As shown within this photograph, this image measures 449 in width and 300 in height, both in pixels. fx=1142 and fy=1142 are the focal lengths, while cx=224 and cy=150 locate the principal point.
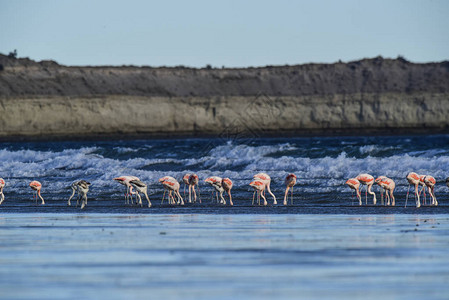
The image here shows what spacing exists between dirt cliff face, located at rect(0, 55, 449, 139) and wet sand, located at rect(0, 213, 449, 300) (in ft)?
258

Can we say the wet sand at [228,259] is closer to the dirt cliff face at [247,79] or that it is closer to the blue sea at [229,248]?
the blue sea at [229,248]

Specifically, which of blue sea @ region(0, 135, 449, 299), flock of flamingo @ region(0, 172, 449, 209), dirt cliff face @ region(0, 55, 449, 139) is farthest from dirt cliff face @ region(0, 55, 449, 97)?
flock of flamingo @ region(0, 172, 449, 209)

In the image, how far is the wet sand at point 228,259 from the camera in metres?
12.0

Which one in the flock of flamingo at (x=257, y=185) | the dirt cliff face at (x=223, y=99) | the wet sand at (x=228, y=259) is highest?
the dirt cliff face at (x=223, y=99)

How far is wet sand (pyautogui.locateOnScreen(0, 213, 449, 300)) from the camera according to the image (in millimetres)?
12008

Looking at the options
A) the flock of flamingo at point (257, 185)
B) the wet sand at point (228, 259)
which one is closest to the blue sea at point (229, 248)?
the wet sand at point (228, 259)

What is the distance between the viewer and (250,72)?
138750 millimetres

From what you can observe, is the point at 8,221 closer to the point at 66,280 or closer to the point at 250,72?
the point at 66,280

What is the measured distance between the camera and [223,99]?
117688 millimetres

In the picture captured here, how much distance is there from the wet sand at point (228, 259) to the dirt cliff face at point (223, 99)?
78.6 meters

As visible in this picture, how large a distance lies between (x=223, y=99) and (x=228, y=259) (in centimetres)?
10334

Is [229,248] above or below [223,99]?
below

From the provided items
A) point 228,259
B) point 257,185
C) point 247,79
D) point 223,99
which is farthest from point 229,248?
point 247,79

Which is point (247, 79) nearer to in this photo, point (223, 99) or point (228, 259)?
point (223, 99)
